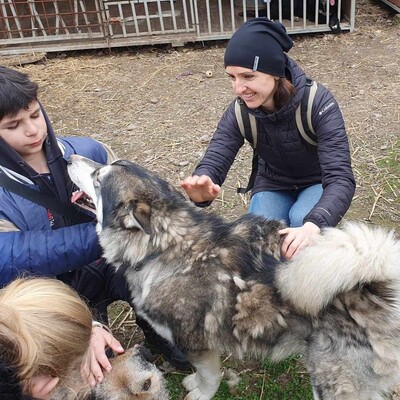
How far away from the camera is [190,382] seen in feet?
9.25

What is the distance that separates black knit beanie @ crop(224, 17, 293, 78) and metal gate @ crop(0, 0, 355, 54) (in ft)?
16.5

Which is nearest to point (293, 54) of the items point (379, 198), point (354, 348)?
point (379, 198)

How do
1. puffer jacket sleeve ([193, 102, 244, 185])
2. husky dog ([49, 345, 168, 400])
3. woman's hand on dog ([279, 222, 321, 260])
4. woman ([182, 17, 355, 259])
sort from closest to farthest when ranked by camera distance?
husky dog ([49, 345, 168, 400])
woman's hand on dog ([279, 222, 321, 260])
woman ([182, 17, 355, 259])
puffer jacket sleeve ([193, 102, 244, 185])

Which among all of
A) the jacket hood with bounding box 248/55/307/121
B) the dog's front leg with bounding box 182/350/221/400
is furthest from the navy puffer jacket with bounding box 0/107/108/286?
the jacket hood with bounding box 248/55/307/121

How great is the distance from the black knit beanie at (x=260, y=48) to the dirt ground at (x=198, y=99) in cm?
179

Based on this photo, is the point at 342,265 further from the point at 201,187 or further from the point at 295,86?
the point at 295,86

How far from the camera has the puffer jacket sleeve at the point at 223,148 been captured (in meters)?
2.93

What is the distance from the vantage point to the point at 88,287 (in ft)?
9.04

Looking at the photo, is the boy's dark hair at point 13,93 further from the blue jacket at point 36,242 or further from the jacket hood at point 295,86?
the jacket hood at point 295,86

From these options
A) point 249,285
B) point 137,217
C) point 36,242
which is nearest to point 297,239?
point 249,285

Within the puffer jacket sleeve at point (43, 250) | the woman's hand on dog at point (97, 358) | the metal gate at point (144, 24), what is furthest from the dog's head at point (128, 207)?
the metal gate at point (144, 24)

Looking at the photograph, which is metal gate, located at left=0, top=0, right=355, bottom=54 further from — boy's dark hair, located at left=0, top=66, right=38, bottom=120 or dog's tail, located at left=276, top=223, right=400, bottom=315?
dog's tail, located at left=276, top=223, right=400, bottom=315

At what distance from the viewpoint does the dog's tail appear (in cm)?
182

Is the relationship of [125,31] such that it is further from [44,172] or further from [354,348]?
[354,348]
